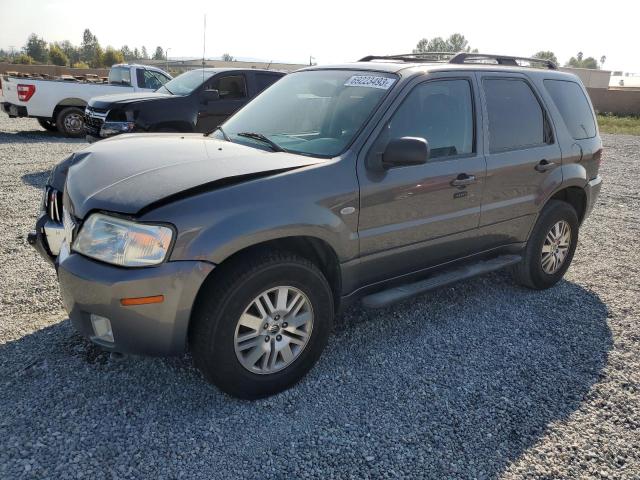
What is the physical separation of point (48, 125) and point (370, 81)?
12.7 metres

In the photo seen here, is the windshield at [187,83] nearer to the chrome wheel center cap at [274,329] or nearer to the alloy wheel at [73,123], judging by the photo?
the alloy wheel at [73,123]

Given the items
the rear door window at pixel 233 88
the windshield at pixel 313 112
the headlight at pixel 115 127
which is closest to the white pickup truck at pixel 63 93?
the rear door window at pixel 233 88

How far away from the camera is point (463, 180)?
3617 mm

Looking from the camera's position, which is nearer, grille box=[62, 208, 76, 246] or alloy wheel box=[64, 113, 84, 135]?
grille box=[62, 208, 76, 246]

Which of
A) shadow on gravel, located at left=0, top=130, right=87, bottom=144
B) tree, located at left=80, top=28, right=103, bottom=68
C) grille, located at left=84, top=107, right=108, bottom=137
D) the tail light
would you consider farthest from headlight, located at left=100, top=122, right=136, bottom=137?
tree, located at left=80, top=28, right=103, bottom=68

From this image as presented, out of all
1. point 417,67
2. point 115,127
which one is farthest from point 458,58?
Result: point 115,127

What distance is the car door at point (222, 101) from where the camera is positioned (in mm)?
8906

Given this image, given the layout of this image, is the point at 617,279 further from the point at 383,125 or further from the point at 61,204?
the point at 61,204

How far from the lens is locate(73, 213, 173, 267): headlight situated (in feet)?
8.16

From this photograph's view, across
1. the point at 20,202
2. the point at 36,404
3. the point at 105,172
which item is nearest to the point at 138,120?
the point at 20,202

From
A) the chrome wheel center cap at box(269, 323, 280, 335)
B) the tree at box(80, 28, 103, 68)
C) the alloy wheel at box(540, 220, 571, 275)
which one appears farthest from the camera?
the tree at box(80, 28, 103, 68)

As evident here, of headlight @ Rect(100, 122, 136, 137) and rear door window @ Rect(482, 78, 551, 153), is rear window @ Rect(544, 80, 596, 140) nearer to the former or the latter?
rear door window @ Rect(482, 78, 551, 153)

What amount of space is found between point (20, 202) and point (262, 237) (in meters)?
5.24

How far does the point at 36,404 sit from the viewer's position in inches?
110
